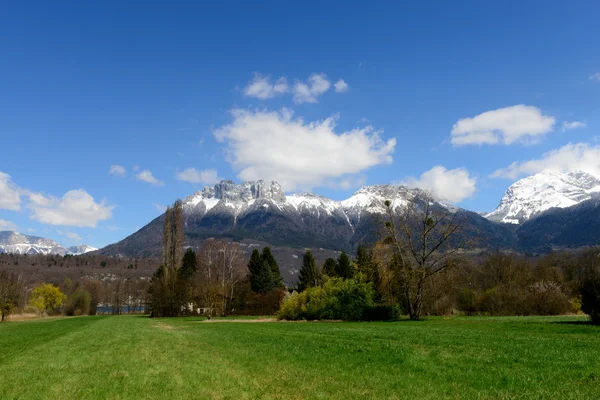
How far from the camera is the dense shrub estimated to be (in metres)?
43.7

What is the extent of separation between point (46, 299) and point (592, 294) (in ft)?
405

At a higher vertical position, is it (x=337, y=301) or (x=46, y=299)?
(x=337, y=301)

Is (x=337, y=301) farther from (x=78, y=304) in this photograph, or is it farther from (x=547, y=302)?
(x=78, y=304)

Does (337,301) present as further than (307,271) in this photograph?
No

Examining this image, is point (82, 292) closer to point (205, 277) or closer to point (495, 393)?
point (205, 277)

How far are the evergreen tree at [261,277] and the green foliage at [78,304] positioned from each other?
54.2 meters

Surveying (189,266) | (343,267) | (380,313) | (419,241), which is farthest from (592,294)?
(189,266)

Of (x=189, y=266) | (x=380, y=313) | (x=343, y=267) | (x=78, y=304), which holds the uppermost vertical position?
(x=189, y=266)

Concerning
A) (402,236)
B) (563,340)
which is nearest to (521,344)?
(563,340)

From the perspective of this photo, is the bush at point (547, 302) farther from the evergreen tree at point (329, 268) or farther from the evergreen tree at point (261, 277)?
the evergreen tree at point (261, 277)

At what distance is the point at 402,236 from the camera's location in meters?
45.0

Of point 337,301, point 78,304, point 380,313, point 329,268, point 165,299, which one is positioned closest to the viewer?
point 380,313

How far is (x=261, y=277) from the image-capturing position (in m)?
90.7

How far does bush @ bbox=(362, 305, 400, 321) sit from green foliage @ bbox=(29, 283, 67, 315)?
332 ft
